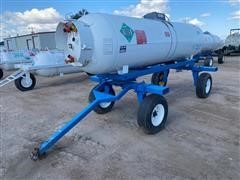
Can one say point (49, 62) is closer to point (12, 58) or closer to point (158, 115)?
point (12, 58)

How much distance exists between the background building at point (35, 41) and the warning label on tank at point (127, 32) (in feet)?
71.8

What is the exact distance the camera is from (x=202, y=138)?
3.53 metres

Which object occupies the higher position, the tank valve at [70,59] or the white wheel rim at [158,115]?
the tank valve at [70,59]

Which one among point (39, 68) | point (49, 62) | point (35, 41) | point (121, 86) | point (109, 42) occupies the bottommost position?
point (121, 86)

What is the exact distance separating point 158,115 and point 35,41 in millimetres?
26595

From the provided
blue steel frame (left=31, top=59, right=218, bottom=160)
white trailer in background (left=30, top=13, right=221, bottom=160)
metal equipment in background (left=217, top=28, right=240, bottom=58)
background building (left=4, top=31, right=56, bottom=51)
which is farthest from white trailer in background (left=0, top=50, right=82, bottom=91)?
background building (left=4, top=31, right=56, bottom=51)

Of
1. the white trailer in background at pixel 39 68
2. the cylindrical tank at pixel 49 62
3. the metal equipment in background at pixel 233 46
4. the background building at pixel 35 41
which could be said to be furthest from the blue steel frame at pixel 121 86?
the background building at pixel 35 41

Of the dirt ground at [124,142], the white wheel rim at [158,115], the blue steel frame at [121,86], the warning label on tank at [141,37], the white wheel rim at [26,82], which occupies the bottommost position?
the dirt ground at [124,142]

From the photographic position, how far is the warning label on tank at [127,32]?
353 cm

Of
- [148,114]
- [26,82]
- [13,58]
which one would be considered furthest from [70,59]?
[13,58]

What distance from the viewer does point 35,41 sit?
2741 cm

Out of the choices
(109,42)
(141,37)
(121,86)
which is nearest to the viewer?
(109,42)

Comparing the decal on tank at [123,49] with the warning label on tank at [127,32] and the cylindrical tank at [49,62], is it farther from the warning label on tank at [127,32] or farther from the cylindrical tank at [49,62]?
the cylindrical tank at [49,62]

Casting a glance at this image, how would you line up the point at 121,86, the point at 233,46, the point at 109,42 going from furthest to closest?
the point at 233,46 → the point at 121,86 → the point at 109,42
